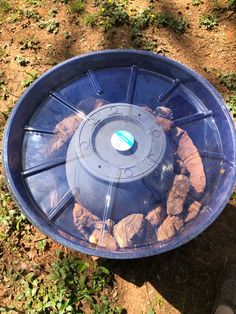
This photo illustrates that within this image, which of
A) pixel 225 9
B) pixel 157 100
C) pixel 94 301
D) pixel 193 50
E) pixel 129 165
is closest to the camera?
pixel 129 165

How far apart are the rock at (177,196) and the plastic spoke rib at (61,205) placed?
20.2 inches

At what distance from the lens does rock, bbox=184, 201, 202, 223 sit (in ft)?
6.31

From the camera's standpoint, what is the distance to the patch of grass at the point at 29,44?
3469 mm

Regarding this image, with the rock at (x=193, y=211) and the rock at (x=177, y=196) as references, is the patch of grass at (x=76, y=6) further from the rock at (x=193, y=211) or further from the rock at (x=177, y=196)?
the rock at (x=193, y=211)

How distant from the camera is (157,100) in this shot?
2211 millimetres

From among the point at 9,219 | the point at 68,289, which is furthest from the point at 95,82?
the point at 68,289

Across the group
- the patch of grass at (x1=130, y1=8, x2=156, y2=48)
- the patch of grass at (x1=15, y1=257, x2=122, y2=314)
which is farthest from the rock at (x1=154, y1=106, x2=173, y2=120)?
the patch of grass at (x1=130, y1=8, x2=156, y2=48)

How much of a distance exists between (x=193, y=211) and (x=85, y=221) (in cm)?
56

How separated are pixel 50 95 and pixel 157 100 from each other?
2.11ft

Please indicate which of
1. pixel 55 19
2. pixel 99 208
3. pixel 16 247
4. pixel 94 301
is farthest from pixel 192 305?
pixel 55 19

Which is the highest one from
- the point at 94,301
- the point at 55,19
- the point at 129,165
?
the point at 55,19

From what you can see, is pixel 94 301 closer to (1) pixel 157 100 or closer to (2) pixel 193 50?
(1) pixel 157 100

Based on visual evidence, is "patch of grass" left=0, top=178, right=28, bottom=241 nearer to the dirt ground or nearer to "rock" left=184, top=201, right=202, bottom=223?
the dirt ground

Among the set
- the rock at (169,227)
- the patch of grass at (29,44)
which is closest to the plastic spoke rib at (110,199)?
the rock at (169,227)
